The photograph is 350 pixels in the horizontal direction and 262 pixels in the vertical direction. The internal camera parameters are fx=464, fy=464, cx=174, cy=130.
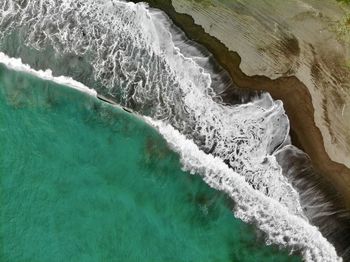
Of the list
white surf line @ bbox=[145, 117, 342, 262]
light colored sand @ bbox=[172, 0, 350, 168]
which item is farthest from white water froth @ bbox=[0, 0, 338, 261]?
light colored sand @ bbox=[172, 0, 350, 168]

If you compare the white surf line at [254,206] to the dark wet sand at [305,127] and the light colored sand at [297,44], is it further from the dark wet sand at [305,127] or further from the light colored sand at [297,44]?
the light colored sand at [297,44]

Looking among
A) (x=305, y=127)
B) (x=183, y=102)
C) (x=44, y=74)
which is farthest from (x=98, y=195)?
(x=305, y=127)

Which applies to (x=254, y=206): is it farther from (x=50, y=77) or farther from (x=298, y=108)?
(x=50, y=77)

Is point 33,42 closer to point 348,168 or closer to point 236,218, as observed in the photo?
point 236,218

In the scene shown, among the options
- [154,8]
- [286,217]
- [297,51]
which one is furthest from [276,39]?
[286,217]

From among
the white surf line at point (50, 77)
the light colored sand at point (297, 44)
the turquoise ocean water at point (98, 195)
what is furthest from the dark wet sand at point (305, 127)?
the white surf line at point (50, 77)

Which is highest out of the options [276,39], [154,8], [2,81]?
[276,39]
